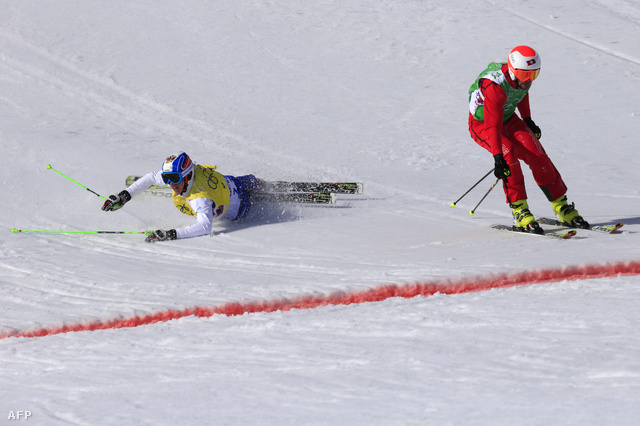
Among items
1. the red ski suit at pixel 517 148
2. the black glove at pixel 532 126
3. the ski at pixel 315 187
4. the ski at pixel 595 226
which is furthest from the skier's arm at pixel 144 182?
the ski at pixel 595 226

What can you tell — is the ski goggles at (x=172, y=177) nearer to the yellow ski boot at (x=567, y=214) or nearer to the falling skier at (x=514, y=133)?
the falling skier at (x=514, y=133)

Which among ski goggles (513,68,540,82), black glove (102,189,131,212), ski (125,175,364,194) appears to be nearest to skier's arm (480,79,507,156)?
ski goggles (513,68,540,82)

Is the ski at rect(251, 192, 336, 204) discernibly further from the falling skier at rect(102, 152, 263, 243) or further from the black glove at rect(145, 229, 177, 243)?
the black glove at rect(145, 229, 177, 243)

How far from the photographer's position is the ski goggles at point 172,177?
6.68 m

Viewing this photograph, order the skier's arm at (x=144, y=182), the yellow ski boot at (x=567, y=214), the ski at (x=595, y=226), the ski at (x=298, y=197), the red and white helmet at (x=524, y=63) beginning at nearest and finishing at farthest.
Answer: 1. the red and white helmet at (x=524, y=63)
2. the ski at (x=595, y=226)
3. the yellow ski boot at (x=567, y=214)
4. the skier's arm at (x=144, y=182)
5. the ski at (x=298, y=197)

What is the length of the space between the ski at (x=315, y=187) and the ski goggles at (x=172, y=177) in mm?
1344

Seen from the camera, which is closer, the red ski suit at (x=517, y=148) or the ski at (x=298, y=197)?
the red ski suit at (x=517, y=148)

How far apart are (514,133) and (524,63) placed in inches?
28.0

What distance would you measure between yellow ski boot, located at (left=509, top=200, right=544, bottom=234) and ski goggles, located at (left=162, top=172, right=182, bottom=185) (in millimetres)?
3033

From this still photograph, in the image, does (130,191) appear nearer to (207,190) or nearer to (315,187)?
(207,190)

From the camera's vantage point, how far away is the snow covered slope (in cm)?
362

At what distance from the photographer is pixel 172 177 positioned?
6.69m

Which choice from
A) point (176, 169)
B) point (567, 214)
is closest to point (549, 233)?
point (567, 214)

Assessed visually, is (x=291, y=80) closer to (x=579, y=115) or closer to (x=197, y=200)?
(x=579, y=115)
